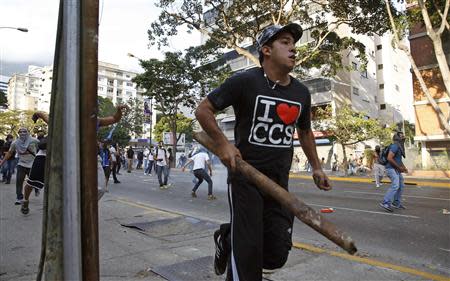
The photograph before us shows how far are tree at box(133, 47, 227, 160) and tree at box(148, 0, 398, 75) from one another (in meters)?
10.6

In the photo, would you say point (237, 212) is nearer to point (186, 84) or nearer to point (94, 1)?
point (94, 1)

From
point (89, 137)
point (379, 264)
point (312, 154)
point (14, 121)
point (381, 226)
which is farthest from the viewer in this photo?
point (14, 121)

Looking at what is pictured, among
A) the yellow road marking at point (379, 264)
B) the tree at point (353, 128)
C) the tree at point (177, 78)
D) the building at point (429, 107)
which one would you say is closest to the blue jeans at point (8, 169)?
the yellow road marking at point (379, 264)

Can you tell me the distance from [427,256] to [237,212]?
3.50 m

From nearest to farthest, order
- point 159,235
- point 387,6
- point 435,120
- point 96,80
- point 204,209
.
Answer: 1. point 96,80
2. point 159,235
3. point 204,209
4. point 387,6
5. point 435,120

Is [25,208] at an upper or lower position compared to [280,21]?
lower

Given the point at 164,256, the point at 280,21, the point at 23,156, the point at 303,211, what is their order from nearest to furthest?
the point at 303,211
the point at 164,256
the point at 23,156
the point at 280,21

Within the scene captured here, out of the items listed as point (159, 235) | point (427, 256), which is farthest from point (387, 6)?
point (159, 235)

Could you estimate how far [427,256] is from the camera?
186 inches

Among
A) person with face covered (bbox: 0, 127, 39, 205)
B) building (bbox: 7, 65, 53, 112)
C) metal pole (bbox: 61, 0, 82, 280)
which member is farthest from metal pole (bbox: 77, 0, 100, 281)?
building (bbox: 7, 65, 53, 112)

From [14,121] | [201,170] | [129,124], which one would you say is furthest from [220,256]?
[14,121]

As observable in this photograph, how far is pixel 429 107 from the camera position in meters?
24.6

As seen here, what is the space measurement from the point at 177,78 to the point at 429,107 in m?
18.5

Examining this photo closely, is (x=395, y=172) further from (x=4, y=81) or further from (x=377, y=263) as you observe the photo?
(x=4, y=81)
